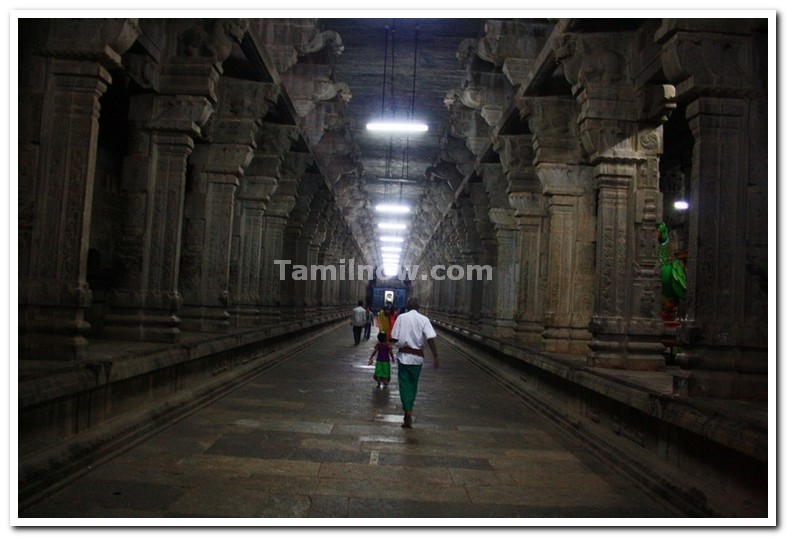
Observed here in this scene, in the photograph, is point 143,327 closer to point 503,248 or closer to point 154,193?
point 154,193

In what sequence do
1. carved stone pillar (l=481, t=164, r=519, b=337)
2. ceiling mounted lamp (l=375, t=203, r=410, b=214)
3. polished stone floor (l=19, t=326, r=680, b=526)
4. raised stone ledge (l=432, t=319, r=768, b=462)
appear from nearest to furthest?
raised stone ledge (l=432, t=319, r=768, b=462) < polished stone floor (l=19, t=326, r=680, b=526) < carved stone pillar (l=481, t=164, r=519, b=337) < ceiling mounted lamp (l=375, t=203, r=410, b=214)

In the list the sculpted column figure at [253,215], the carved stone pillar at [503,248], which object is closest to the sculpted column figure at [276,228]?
the sculpted column figure at [253,215]

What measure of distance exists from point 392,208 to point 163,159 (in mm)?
26987

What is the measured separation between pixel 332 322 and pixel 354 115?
1291 centimetres

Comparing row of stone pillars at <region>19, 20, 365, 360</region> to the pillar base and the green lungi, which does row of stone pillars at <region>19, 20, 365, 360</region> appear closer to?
the pillar base

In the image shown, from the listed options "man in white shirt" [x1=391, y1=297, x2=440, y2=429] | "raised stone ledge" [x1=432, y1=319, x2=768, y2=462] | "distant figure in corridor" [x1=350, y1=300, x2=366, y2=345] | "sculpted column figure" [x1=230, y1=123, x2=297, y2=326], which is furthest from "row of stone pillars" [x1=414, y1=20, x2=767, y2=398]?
"distant figure in corridor" [x1=350, y1=300, x2=366, y2=345]

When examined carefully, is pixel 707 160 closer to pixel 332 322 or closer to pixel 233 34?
pixel 233 34

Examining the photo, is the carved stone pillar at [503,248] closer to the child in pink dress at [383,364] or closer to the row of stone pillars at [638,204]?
the row of stone pillars at [638,204]

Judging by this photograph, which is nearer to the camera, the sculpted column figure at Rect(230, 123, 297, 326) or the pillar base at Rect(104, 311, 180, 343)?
the pillar base at Rect(104, 311, 180, 343)

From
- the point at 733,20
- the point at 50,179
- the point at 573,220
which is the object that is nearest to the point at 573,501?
the point at 733,20

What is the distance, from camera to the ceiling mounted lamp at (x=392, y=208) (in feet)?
115

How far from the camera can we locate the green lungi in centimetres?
719

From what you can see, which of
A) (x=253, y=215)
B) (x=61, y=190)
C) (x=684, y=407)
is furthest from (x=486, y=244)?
(x=684, y=407)

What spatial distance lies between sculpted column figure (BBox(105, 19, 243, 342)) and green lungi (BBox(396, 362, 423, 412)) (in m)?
2.96
